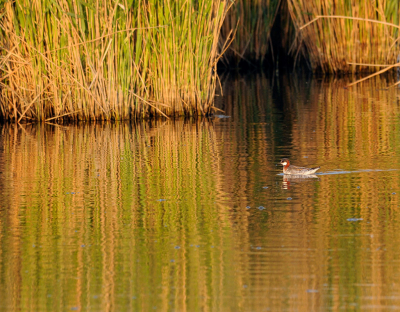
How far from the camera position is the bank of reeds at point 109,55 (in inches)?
439

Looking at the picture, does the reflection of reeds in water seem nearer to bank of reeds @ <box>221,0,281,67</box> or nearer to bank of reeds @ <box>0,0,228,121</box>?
bank of reeds @ <box>0,0,228,121</box>

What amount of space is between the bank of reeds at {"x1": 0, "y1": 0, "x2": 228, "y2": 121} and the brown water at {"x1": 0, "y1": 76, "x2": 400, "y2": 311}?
549 mm

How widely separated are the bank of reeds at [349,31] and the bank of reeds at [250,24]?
1.46 meters

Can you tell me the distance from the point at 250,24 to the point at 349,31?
2.95 m

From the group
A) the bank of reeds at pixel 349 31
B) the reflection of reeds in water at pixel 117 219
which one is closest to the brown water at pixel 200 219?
the reflection of reeds in water at pixel 117 219

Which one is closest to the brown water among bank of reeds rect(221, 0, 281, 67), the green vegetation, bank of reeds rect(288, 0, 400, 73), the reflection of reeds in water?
the reflection of reeds in water

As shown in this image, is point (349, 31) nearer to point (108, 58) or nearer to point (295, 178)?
point (108, 58)

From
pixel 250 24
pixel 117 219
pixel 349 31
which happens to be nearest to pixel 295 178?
pixel 117 219

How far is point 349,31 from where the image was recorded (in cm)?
1803

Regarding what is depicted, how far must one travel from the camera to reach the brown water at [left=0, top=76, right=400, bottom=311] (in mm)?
4641

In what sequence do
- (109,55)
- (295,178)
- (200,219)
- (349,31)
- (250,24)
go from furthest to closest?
(250,24)
(349,31)
(109,55)
(295,178)
(200,219)

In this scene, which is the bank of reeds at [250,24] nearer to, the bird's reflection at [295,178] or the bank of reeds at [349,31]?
the bank of reeds at [349,31]

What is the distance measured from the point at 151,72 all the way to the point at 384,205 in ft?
18.7

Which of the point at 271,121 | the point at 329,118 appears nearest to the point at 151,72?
the point at 271,121
